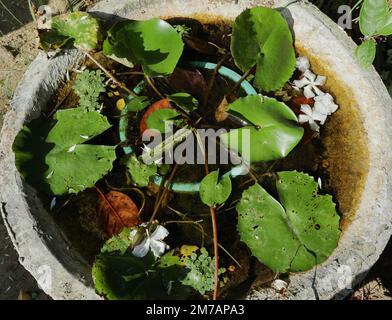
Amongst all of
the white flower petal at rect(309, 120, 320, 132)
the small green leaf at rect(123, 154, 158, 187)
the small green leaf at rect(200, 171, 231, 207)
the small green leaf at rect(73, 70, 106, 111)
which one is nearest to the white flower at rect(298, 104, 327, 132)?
the white flower petal at rect(309, 120, 320, 132)

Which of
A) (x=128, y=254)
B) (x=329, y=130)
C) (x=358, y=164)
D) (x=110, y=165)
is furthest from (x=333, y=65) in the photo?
(x=128, y=254)

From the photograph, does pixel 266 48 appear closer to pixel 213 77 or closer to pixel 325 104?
pixel 213 77

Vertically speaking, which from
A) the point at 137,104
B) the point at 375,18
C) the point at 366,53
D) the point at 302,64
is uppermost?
the point at 375,18

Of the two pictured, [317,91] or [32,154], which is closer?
[32,154]

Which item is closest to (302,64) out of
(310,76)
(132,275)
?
(310,76)

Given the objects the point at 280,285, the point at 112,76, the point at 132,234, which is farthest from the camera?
the point at 112,76

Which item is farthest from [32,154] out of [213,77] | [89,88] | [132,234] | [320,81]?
[320,81]

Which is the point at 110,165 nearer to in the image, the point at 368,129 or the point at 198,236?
the point at 198,236

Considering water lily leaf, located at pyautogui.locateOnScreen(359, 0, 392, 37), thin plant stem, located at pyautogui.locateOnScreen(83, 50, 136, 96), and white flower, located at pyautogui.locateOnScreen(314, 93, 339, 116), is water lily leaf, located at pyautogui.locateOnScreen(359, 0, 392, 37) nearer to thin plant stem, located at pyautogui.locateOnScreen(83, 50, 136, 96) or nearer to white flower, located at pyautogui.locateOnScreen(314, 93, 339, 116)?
white flower, located at pyautogui.locateOnScreen(314, 93, 339, 116)

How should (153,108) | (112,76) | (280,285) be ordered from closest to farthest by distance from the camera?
(280,285) → (153,108) → (112,76)

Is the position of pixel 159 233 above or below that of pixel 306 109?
below
